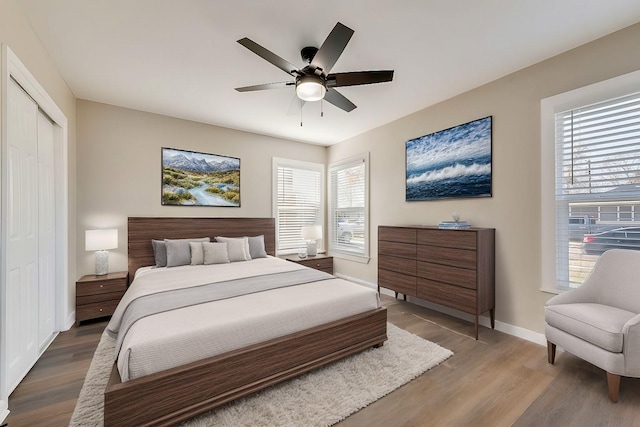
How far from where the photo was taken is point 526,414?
1727 mm

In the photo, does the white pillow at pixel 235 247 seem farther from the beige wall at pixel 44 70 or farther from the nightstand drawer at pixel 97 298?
the beige wall at pixel 44 70

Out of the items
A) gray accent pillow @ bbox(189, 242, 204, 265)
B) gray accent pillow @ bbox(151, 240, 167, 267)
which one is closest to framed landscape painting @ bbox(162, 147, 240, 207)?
gray accent pillow @ bbox(151, 240, 167, 267)

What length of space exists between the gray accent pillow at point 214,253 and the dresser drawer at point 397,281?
7.26 feet

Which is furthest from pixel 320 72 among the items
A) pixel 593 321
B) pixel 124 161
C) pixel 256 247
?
pixel 124 161

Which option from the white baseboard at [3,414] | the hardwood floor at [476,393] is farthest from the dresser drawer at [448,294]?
the white baseboard at [3,414]

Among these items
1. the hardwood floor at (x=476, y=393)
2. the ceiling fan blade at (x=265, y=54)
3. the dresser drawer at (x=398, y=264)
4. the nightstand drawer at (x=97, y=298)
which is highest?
the ceiling fan blade at (x=265, y=54)

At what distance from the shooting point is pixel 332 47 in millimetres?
1836

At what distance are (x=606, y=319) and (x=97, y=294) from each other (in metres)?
4.81

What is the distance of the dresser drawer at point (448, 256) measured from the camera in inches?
110

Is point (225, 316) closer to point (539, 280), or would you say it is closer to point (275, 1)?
point (275, 1)

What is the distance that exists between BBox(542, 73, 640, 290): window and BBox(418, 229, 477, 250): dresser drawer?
2.12 ft

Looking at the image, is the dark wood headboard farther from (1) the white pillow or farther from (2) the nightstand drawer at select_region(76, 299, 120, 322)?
(2) the nightstand drawer at select_region(76, 299, 120, 322)

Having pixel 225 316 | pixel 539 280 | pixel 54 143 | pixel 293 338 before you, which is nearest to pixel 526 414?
pixel 539 280

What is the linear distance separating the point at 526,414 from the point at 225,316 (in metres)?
2.08
